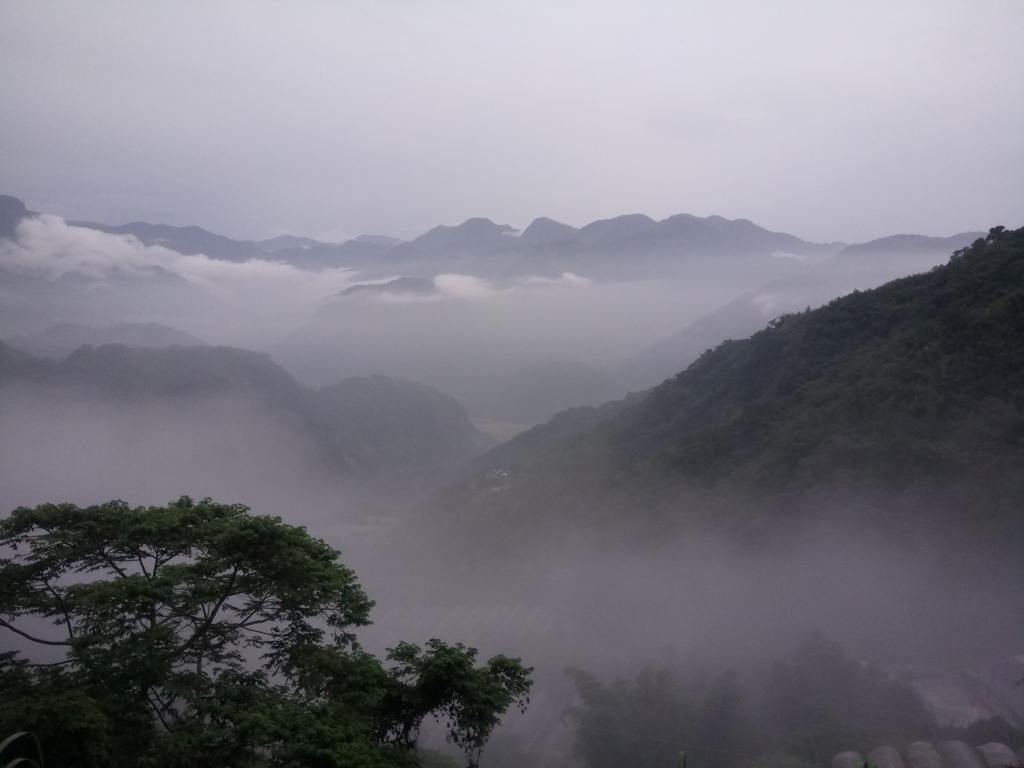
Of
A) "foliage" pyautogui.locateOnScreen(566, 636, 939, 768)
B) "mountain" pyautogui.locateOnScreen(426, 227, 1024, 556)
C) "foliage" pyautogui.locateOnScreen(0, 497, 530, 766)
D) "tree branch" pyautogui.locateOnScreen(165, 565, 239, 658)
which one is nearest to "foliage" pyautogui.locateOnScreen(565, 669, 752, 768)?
"foliage" pyautogui.locateOnScreen(566, 636, 939, 768)

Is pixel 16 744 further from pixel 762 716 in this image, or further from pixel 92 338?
pixel 92 338

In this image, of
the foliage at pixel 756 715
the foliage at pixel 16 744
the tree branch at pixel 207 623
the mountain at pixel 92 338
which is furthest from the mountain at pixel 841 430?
the mountain at pixel 92 338

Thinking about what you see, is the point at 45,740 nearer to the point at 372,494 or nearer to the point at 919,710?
the point at 919,710

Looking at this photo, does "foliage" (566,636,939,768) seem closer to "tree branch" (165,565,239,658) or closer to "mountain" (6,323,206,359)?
"tree branch" (165,565,239,658)

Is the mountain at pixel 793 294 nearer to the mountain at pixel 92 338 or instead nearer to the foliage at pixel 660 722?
the mountain at pixel 92 338

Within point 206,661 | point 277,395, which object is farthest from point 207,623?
point 277,395

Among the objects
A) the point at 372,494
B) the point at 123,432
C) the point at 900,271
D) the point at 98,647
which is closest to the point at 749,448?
the point at 98,647
